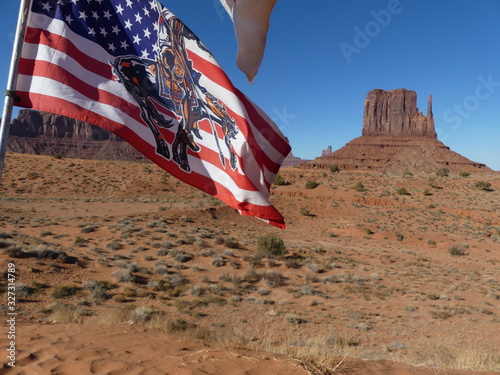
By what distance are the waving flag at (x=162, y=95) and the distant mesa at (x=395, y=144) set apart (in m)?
93.4

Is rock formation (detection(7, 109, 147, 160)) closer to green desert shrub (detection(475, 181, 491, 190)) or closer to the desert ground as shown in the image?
the desert ground

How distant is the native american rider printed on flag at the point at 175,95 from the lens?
173 inches

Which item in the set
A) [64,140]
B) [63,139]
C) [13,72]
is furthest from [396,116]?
[13,72]

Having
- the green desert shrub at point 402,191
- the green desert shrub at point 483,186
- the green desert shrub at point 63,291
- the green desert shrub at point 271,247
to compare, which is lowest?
the green desert shrub at point 63,291

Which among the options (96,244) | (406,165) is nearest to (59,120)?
(406,165)

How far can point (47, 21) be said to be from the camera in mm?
3887

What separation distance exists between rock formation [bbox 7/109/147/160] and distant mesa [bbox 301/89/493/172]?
246ft

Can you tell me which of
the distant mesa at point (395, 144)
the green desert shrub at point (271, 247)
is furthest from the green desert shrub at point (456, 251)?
the distant mesa at point (395, 144)

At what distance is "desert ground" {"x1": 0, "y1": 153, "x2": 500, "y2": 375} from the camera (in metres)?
4.71

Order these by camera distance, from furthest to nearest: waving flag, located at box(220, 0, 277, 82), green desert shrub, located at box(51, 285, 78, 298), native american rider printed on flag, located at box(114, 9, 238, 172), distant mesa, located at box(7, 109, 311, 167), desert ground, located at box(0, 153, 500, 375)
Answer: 1. distant mesa, located at box(7, 109, 311, 167)
2. green desert shrub, located at box(51, 285, 78, 298)
3. desert ground, located at box(0, 153, 500, 375)
4. native american rider printed on flag, located at box(114, 9, 238, 172)
5. waving flag, located at box(220, 0, 277, 82)

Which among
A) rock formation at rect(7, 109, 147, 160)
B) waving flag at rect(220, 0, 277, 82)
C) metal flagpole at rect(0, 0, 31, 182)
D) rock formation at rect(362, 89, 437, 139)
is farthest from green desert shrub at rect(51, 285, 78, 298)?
rock formation at rect(362, 89, 437, 139)

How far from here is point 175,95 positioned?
4.56 meters

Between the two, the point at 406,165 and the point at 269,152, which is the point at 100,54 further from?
the point at 406,165

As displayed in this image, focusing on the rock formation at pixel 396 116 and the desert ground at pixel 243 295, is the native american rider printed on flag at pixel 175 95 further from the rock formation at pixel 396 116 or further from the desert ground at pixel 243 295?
the rock formation at pixel 396 116
